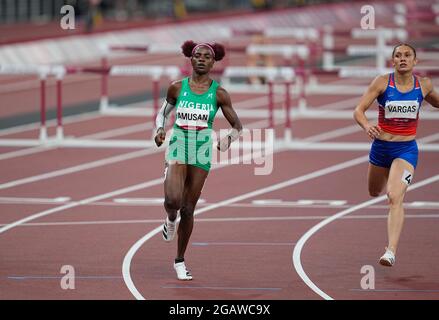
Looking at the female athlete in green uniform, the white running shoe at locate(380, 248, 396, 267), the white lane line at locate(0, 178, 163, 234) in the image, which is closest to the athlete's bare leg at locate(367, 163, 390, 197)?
the white running shoe at locate(380, 248, 396, 267)

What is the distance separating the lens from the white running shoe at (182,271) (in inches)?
461

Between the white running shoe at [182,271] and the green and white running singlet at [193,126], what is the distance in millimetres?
918

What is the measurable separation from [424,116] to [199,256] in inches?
509

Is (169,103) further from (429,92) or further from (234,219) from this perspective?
(234,219)

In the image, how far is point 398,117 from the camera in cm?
1232

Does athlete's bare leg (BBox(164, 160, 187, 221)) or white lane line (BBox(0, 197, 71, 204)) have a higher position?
athlete's bare leg (BBox(164, 160, 187, 221))

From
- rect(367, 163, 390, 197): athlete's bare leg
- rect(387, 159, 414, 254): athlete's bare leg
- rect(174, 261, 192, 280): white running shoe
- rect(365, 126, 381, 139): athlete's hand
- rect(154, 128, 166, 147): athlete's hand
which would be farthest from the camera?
rect(367, 163, 390, 197): athlete's bare leg

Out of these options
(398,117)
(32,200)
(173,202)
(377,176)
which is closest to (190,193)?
(173,202)

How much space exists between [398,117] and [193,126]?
202cm

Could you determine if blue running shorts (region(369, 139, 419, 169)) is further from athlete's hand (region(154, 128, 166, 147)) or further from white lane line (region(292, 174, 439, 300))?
athlete's hand (region(154, 128, 166, 147))

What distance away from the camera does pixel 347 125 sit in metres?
24.8

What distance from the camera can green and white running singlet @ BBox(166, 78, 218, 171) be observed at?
38.5 feet

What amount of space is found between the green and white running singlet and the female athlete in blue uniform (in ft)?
4.84

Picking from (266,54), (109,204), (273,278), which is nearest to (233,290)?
(273,278)
